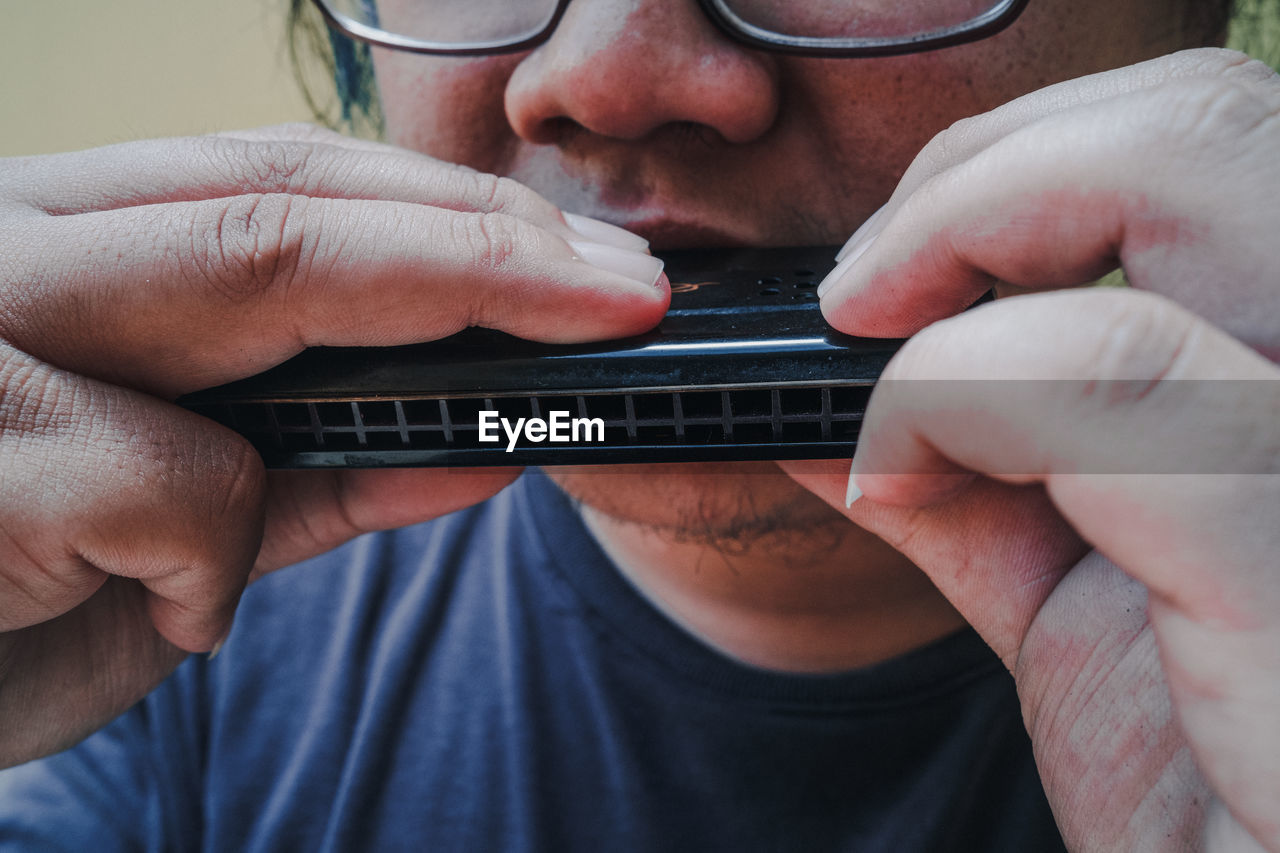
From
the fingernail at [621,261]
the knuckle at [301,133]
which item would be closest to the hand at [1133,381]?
the fingernail at [621,261]

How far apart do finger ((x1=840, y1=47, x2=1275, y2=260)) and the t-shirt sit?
33.5 inches

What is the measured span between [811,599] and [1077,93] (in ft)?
2.83

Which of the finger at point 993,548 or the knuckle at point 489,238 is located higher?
the knuckle at point 489,238

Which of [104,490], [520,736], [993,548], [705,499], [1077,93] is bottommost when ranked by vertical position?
[520,736]

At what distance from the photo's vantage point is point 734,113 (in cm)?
105

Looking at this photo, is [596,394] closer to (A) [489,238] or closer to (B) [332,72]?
(A) [489,238]

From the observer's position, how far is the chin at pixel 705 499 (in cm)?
125

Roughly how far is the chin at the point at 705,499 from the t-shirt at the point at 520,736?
229mm

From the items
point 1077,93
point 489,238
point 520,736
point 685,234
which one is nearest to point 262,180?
point 489,238

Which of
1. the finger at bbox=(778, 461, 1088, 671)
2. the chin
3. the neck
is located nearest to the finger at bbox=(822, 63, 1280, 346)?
the finger at bbox=(778, 461, 1088, 671)

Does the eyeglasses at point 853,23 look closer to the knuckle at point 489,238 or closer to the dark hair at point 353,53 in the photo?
the knuckle at point 489,238

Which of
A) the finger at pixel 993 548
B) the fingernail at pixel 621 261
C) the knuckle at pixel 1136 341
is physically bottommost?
the finger at pixel 993 548

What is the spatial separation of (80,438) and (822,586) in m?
1.05

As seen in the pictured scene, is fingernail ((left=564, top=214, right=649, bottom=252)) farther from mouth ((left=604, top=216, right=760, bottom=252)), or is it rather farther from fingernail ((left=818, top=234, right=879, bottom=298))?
fingernail ((left=818, top=234, right=879, bottom=298))
